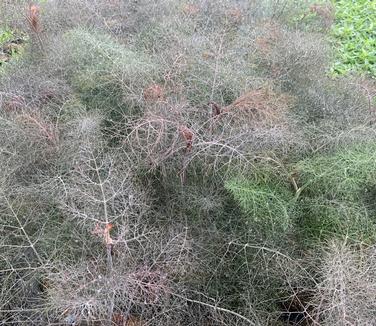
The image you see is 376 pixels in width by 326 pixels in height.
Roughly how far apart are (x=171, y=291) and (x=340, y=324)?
0.61 m

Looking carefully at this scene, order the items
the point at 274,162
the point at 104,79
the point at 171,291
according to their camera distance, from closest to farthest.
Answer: the point at 171,291, the point at 274,162, the point at 104,79

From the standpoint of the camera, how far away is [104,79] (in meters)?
2.25

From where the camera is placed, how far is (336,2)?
493cm

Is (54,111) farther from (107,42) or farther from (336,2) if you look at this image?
(336,2)

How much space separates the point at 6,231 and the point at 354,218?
144 centimetres

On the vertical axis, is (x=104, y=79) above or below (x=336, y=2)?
above

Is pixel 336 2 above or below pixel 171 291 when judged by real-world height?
below

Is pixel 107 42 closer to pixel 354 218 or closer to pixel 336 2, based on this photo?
pixel 354 218

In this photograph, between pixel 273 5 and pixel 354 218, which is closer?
pixel 354 218

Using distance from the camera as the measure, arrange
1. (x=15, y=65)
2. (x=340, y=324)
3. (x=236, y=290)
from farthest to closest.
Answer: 1. (x=15, y=65)
2. (x=236, y=290)
3. (x=340, y=324)

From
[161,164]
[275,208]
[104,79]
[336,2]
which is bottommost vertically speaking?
[336,2]

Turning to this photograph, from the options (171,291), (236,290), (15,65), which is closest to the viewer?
(171,291)

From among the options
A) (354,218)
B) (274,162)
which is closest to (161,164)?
(274,162)

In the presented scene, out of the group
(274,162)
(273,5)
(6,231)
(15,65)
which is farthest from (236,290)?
(273,5)
